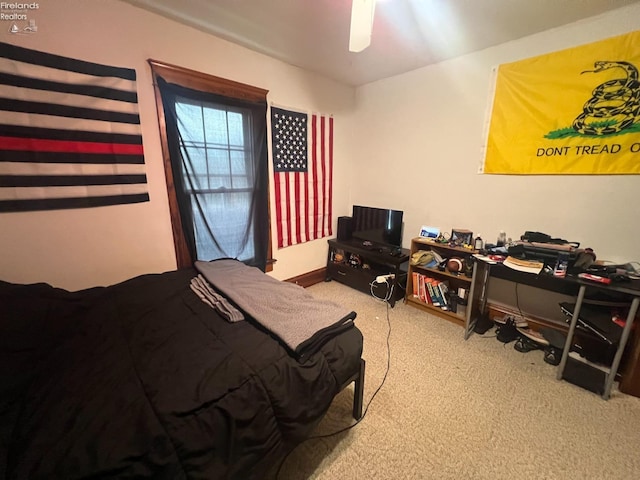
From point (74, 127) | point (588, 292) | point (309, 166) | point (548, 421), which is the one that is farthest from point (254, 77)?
point (548, 421)

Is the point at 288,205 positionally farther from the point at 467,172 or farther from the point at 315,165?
the point at 467,172

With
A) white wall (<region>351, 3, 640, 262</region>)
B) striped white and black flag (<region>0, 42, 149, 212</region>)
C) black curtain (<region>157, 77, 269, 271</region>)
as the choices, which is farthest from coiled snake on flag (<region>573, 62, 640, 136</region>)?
striped white and black flag (<region>0, 42, 149, 212</region>)

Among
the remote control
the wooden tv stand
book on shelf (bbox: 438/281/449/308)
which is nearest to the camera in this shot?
the remote control

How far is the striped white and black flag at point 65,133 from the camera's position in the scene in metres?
1.51

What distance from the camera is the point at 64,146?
1665 millimetres

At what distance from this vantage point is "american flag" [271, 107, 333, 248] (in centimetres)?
277

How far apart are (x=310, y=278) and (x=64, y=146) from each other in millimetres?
2540

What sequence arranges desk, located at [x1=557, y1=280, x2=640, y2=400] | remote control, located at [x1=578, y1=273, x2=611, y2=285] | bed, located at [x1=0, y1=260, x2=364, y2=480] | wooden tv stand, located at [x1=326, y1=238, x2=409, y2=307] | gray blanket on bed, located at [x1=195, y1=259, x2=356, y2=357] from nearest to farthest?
bed, located at [x1=0, y1=260, x2=364, y2=480], gray blanket on bed, located at [x1=195, y1=259, x2=356, y2=357], desk, located at [x1=557, y1=280, x2=640, y2=400], remote control, located at [x1=578, y1=273, x2=611, y2=285], wooden tv stand, located at [x1=326, y1=238, x2=409, y2=307]

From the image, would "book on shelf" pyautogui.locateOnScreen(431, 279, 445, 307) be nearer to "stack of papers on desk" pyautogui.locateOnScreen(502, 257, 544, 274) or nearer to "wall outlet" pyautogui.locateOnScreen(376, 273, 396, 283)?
"wall outlet" pyautogui.locateOnScreen(376, 273, 396, 283)

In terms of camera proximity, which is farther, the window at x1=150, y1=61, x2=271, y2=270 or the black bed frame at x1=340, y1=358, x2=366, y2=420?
the window at x1=150, y1=61, x2=271, y2=270

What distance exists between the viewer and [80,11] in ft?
5.32

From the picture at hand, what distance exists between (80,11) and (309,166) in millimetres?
2098

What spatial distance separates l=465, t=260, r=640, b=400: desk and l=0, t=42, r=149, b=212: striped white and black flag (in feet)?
9.54

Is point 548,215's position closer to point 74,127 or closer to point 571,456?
point 571,456
